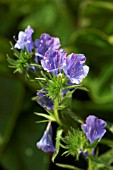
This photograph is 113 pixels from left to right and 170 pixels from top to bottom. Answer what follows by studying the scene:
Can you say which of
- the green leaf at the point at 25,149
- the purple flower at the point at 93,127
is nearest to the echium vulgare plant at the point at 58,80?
the purple flower at the point at 93,127

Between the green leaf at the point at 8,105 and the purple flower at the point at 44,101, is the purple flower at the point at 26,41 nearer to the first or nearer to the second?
the purple flower at the point at 44,101

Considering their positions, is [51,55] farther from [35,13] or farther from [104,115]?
[35,13]

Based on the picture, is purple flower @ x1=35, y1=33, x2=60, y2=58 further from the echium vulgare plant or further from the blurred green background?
the blurred green background

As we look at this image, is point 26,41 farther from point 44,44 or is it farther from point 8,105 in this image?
point 8,105

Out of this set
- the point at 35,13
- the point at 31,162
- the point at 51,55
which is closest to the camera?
the point at 51,55

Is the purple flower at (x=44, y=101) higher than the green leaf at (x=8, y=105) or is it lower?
lower

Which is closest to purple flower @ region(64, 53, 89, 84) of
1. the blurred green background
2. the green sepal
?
the green sepal

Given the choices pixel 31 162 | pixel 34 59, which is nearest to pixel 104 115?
pixel 31 162
